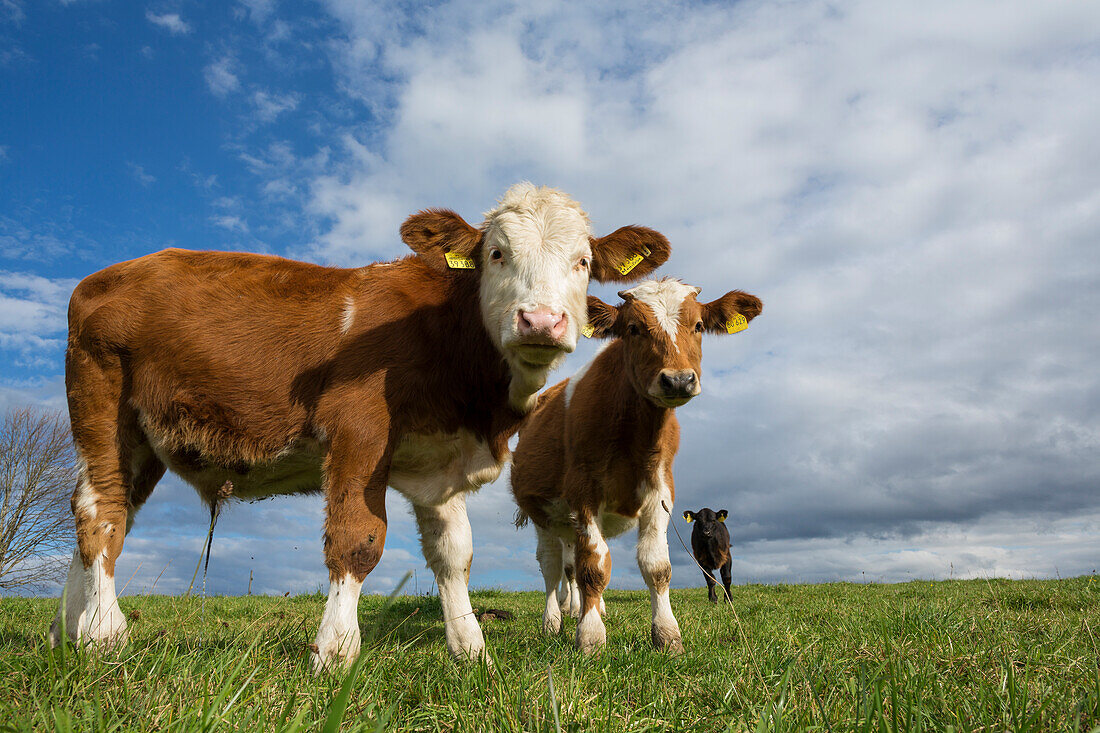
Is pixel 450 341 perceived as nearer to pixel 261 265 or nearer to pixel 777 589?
pixel 261 265

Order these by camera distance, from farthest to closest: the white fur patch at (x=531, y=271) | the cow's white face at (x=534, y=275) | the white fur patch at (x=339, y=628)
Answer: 1. the white fur patch at (x=531, y=271)
2. the cow's white face at (x=534, y=275)
3. the white fur patch at (x=339, y=628)

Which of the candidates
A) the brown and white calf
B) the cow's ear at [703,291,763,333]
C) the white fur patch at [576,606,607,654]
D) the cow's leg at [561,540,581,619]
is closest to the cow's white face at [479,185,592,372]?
the brown and white calf

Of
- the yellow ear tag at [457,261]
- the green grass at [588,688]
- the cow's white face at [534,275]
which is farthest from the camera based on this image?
the yellow ear tag at [457,261]

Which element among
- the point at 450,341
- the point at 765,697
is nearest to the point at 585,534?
the point at 450,341

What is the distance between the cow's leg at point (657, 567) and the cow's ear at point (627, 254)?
2141 mm

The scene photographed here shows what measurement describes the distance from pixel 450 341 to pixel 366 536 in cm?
141

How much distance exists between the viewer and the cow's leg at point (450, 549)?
502 cm

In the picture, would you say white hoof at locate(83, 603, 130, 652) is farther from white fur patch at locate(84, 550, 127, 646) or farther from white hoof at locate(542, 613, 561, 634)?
white hoof at locate(542, 613, 561, 634)

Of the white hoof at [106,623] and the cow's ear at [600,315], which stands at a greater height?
the cow's ear at [600,315]

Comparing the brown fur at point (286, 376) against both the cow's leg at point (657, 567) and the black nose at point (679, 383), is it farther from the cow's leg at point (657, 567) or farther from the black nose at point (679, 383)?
the cow's leg at point (657, 567)

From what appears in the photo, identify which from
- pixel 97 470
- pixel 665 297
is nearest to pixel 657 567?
pixel 665 297

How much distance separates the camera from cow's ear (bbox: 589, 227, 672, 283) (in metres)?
5.57

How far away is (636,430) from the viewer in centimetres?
649

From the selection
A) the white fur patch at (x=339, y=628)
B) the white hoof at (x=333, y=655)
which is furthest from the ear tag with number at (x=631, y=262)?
the white hoof at (x=333, y=655)
